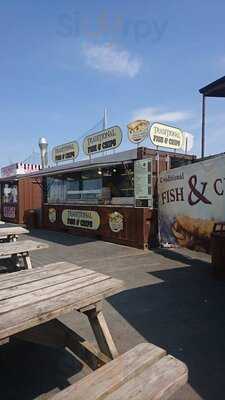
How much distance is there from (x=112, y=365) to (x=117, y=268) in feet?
17.1

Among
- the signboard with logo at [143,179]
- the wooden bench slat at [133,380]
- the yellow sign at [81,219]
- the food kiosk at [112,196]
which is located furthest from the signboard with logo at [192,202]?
the wooden bench slat at [133,380]

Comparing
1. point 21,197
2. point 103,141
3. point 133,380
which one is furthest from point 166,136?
point 21,197

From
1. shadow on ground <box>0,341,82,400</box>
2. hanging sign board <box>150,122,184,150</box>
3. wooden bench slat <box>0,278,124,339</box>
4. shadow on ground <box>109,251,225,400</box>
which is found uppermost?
hanging sign board <box>150,122,184,150</box>

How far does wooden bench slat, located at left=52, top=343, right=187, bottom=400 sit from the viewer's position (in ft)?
6.42

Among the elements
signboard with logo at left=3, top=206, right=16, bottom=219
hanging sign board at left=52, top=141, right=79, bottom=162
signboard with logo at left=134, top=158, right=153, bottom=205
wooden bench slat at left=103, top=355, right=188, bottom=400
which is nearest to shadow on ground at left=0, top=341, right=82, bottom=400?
wooden bench slat at left=103, top=355, right=188, bottom=400

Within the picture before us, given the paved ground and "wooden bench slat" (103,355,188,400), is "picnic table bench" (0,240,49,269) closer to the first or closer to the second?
the paved ground

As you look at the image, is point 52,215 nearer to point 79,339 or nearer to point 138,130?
point 138,130

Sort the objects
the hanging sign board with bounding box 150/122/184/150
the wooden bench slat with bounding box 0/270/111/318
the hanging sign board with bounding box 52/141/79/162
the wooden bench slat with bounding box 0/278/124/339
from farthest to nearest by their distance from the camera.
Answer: the hanging sign board with bounding box 52/141/79/162, the hanging sign board with bounding box 150/122/184/150, the wooden bench slat with bounding box 0/270/111/318, the wooden bench slat with bounding box 0/278/124/339

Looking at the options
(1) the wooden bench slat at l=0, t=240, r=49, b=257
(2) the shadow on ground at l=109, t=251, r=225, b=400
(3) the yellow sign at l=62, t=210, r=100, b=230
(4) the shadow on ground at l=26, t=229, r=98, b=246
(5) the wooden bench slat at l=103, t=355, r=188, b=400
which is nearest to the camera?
(5) the wooden bench slat at l=103, t=355, r=188, b=400

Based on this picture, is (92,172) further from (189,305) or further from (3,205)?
(3,205)

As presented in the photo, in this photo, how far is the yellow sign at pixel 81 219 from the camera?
40.5 ft

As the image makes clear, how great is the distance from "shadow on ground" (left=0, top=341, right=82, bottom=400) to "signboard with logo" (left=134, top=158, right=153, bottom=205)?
6827 mm

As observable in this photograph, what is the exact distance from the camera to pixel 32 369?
325 centimetres

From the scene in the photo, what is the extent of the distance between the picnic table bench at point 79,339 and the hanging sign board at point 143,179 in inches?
263
